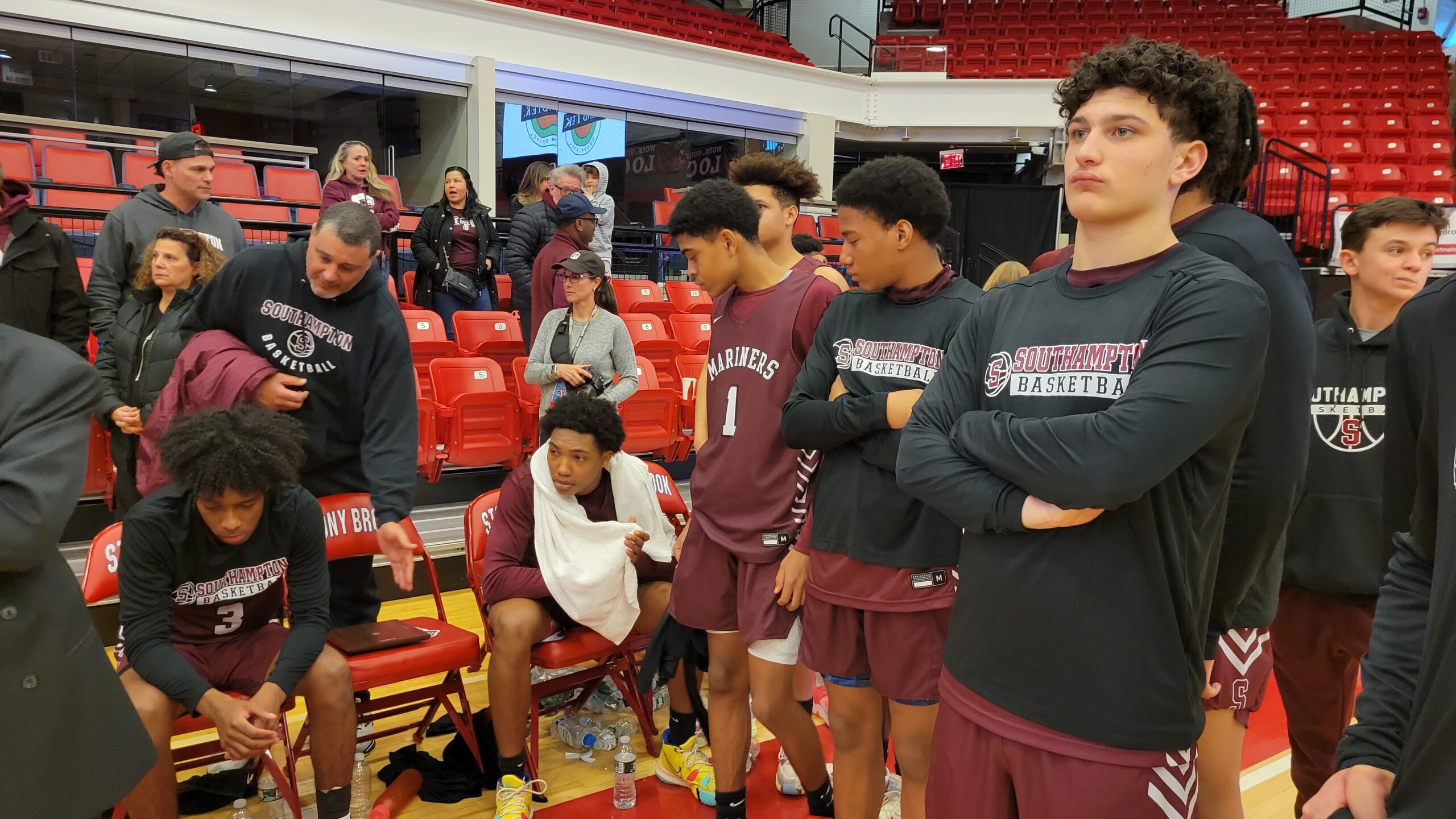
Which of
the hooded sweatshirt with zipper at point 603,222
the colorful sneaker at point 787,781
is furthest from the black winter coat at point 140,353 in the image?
the hooded sweatshirt with zipper at point 603,222

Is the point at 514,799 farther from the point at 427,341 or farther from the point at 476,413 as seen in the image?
the point at 427,341

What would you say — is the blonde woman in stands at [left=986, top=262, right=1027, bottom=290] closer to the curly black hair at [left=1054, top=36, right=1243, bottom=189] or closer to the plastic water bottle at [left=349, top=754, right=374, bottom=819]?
the curly black hair at [left=1054, top=36, right=1243, bottom=189]

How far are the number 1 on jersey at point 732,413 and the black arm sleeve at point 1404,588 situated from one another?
1.61 metres

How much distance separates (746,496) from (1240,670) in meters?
1.22

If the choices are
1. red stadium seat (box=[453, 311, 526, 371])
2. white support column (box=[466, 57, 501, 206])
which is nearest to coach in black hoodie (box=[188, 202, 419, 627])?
red stadium seat (box=[453, 311, 526, 371])

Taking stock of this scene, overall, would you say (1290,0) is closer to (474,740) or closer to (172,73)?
(172,73)

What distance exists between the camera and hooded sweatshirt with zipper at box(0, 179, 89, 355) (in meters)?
3.80

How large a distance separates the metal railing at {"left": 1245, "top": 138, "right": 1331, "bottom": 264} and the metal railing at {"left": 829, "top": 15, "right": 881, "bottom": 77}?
6437mm

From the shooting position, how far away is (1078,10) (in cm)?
1680

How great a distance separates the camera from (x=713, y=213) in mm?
2559

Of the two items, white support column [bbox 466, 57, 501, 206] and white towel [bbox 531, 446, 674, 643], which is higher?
white support column [bbox 466, 57, 501, 206]

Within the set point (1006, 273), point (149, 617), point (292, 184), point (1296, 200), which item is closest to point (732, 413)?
point (149, 617)

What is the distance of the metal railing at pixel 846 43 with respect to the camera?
1553 cm

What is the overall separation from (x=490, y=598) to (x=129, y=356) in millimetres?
1877
